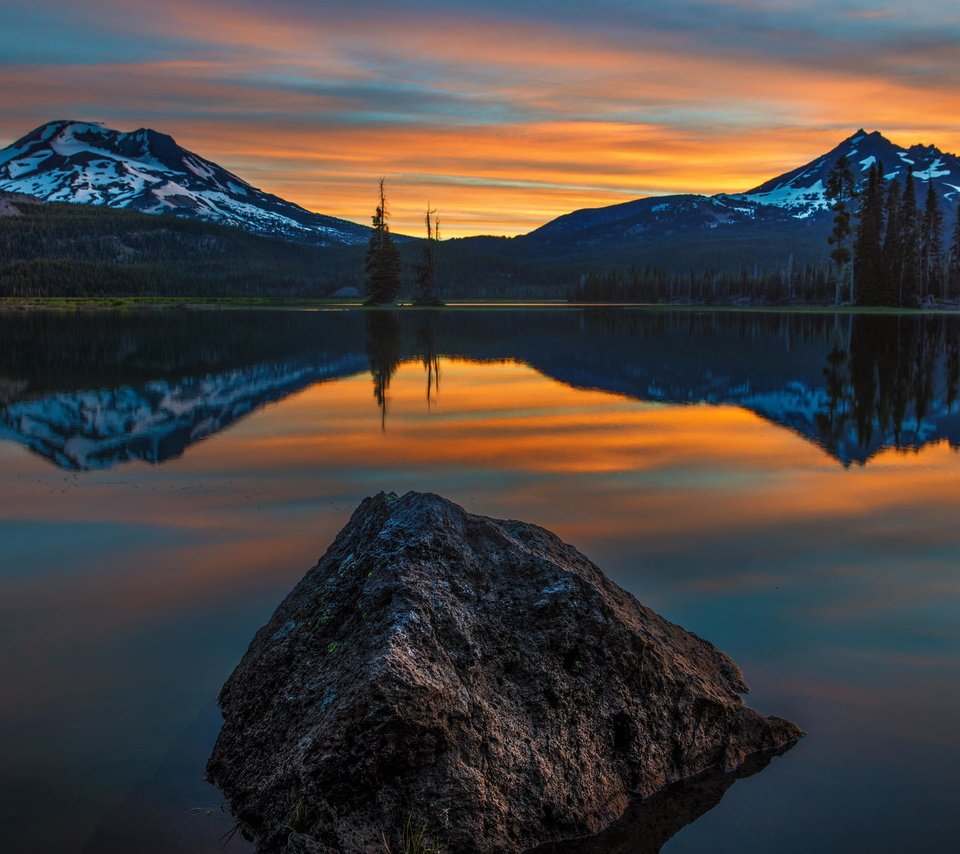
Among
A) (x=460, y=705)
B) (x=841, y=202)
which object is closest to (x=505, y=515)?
(x=460, y=705)

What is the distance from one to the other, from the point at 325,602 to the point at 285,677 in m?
0.63

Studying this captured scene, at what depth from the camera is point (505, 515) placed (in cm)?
1313

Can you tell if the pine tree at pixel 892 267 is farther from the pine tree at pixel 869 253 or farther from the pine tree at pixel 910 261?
the pine tree at pixel 910 261

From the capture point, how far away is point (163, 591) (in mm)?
9891

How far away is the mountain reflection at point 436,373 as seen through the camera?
830 inches

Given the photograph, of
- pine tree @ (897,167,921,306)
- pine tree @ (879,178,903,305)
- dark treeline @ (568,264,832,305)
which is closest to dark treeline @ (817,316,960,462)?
pine tree @ (879,178,903,305)

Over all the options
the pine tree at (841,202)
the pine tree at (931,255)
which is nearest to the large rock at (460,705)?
the pine tree at (841,202)

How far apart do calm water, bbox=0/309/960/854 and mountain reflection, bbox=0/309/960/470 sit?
229mm

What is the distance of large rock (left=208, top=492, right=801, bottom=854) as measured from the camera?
17.7 feet

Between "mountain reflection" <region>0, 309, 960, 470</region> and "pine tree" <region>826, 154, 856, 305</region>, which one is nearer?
"mountain reflection" <region>0, 309, 960, 470</region>

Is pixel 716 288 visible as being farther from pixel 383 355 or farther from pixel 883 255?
pixel 383 355

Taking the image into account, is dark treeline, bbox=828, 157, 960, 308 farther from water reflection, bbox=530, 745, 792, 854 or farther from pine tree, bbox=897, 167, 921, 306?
water reflection, bbox=530, 745, 792, 854

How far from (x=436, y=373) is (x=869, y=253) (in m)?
86.9

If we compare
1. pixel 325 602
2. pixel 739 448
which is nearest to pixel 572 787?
pixel 325 602
